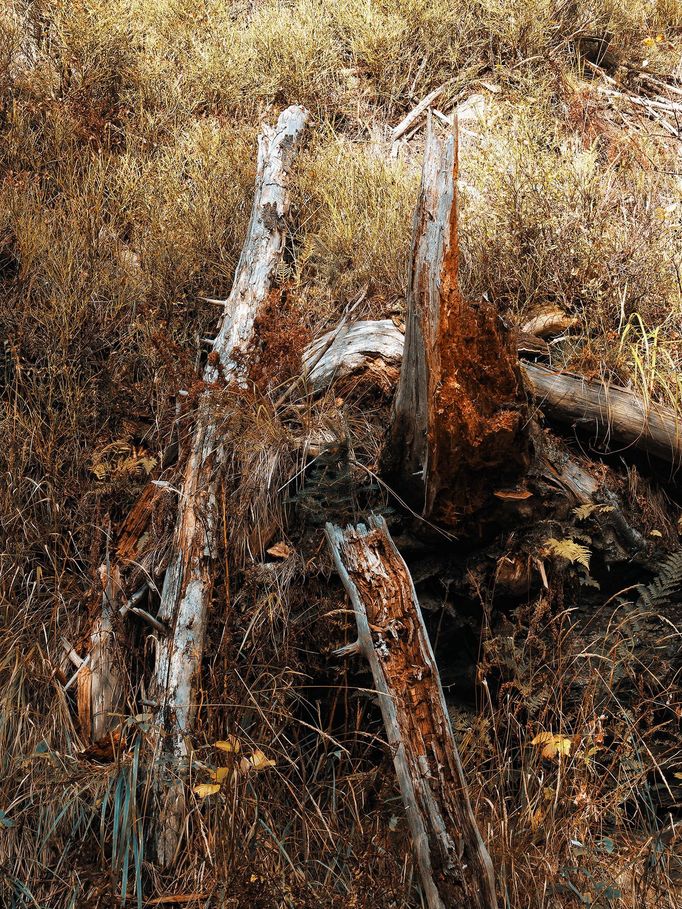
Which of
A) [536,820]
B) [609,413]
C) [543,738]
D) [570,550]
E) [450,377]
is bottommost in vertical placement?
[536,820]

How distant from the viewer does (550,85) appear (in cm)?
616

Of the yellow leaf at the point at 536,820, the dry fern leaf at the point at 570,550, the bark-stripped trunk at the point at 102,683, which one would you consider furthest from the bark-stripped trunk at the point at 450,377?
the bark-stripped trunk at the point at 102,683

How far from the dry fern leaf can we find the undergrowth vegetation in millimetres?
238

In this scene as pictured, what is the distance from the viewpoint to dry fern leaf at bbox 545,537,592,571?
9.22 ft

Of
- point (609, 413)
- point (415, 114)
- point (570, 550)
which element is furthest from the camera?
point (415, 114)

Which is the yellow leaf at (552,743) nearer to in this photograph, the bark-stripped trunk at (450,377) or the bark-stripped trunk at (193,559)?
the bark-stripped trunk at (450,377)

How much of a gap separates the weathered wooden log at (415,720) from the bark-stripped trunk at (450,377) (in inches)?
17.9

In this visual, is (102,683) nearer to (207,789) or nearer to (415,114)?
(207,789)

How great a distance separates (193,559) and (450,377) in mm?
1287

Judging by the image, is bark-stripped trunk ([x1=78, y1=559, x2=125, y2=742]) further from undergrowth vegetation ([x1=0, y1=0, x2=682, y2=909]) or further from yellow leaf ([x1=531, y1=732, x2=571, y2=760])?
yellow leaf ([x1=531, y1=732, x2=571, y2=760])

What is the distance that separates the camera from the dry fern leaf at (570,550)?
9.22ft

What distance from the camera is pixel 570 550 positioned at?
9.27 feet

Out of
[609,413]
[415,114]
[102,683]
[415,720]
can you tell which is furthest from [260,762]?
[415,114]

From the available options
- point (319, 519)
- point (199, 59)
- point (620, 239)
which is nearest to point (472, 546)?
point (319, 519)
